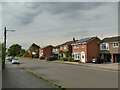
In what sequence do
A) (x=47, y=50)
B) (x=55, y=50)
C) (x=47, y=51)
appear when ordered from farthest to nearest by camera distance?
(x=47, y=50) < (x=47, y=51) < (x=55, y=50)

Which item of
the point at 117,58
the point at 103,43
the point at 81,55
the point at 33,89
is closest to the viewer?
the point at 33,89

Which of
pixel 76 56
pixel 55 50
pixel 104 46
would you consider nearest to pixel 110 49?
pixel 104 46

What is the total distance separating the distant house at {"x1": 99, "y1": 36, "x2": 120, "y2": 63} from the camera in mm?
62656

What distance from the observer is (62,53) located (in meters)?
95.8

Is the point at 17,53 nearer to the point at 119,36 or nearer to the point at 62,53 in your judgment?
the point at 62,53

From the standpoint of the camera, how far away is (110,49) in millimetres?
64875

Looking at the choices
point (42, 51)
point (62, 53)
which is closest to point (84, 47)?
point (62, 53)

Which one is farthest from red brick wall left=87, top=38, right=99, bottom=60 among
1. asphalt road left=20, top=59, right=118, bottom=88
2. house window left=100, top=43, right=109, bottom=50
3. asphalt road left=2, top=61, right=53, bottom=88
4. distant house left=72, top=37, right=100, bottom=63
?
asphalt road left=2, top=61, right=53, bottom=88

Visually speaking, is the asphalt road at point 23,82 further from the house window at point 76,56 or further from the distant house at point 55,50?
the distant house at point 55,50

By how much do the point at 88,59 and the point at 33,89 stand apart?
55300 millimetres

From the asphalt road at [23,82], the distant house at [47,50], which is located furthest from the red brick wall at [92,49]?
the distant house at [47,50]

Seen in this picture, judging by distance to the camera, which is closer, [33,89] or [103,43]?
[33,89]

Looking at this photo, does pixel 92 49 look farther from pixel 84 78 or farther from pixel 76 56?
pixel 84 78

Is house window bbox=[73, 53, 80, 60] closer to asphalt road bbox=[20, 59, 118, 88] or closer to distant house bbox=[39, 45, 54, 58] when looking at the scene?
asphalt road bbox=[20, 59, 118, 88]
